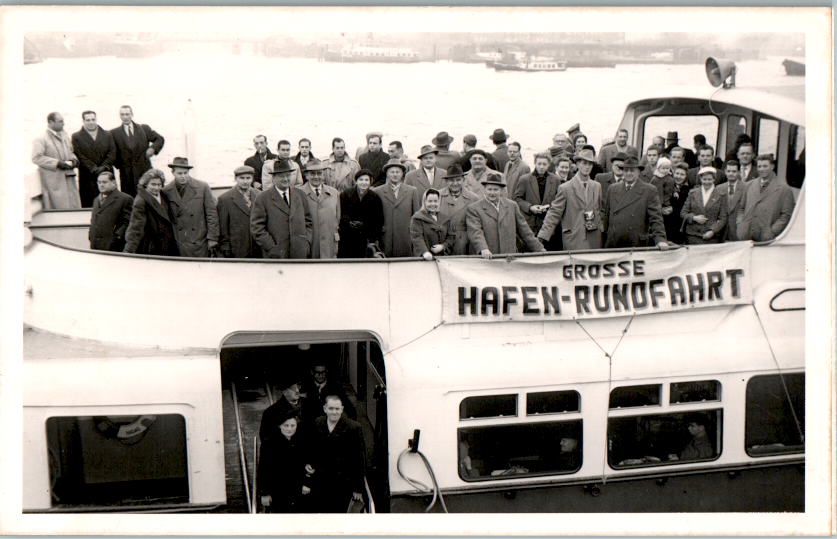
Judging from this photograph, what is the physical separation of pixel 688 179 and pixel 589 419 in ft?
7.61

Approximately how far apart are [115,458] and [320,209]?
201 centimetres

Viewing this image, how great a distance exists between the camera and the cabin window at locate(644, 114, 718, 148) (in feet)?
25.8

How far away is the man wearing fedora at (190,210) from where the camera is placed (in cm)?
622

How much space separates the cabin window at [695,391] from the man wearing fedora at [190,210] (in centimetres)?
316

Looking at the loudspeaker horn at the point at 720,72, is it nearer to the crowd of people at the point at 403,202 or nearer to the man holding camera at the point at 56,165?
the crowd of people at the point at 403,202

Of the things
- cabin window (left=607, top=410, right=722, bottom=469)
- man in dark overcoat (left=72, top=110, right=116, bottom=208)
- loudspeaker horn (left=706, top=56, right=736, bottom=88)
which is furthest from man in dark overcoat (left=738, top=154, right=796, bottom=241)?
man in dark overcoat (left=72, top=110, right=116, bottom=208)

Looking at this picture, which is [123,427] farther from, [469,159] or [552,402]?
[469,159]

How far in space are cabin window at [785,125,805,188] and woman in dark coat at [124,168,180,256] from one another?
4.11 metres

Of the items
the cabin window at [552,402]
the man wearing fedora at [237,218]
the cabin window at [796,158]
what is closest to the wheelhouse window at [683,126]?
the cabin window at [796,158]

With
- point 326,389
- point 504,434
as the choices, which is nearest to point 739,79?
point 504,434

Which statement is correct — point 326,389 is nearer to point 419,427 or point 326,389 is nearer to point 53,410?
point 419,427

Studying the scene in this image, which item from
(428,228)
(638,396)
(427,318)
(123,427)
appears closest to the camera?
(123,427)

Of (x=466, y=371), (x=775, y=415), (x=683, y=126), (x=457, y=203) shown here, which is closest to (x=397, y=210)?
(x=457, y=203)

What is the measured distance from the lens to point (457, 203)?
6.34 m
